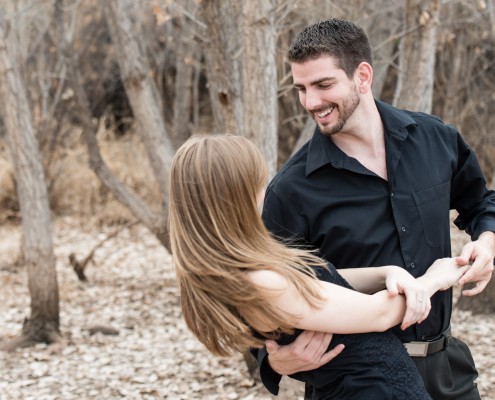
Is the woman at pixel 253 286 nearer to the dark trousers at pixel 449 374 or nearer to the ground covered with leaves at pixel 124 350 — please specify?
the dark trousers at pixel 449 374

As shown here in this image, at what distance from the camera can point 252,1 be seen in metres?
3.74

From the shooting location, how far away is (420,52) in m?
5.02

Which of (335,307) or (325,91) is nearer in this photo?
(335,307)

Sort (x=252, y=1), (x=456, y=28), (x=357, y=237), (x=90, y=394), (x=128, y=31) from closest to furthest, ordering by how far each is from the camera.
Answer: (x=357, y=237)
(x=252, y=1)
(x=90, y=394)
(x=128, y=31)
(x=456, y=28)

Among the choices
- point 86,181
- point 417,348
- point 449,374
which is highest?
point 417,348

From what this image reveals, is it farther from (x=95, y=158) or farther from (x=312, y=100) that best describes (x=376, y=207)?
(x=95, y=158)

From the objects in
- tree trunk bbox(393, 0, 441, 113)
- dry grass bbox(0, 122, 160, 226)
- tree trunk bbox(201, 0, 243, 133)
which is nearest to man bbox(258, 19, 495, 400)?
tree trunk bbox(201, 0, 243, 133)

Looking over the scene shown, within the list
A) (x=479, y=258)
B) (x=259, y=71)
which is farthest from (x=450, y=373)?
(x=259, y=71)

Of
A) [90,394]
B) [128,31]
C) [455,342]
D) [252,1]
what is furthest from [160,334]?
[455,342]

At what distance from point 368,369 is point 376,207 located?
50cm

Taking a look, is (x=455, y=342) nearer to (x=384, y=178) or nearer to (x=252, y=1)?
(x=384, y=178)

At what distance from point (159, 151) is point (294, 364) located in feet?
11.7

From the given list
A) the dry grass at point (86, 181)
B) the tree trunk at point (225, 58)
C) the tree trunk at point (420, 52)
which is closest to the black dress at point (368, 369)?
the tree trunk at point (225, 58)

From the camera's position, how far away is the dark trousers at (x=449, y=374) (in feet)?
7.73
